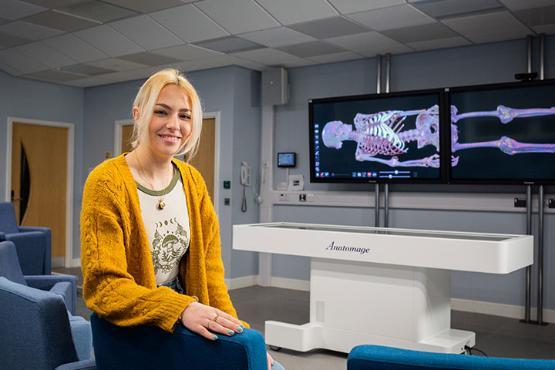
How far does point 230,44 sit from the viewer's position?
5.72m

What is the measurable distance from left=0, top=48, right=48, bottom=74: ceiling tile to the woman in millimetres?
5388

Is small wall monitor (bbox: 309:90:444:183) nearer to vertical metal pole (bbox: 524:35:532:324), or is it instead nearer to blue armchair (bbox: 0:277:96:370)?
vertical metal pole (bbox: 524:35:532:324)

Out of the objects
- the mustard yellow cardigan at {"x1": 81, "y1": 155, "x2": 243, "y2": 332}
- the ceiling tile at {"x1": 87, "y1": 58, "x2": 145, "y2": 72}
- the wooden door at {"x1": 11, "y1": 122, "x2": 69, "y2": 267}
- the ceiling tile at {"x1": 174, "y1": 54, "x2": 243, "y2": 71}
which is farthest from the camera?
the wooden door at {"x1": 11, "y1": 122, "x2": 69, "y2": 267}

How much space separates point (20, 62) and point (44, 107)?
1.14 metres

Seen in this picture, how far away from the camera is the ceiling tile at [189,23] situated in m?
4.87

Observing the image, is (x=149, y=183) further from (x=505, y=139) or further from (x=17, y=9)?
(x=505, y=139)

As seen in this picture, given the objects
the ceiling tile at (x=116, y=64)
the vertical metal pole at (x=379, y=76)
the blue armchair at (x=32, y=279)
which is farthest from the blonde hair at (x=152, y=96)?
the ceiling tile at (x=116, y=64)

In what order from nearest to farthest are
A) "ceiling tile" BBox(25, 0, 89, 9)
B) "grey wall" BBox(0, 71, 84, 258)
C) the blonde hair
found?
the blonde hair, "ceiling tile" BBox(25, 0, 89, 9), "grey wall" BBox(0, 71, 84, 258)

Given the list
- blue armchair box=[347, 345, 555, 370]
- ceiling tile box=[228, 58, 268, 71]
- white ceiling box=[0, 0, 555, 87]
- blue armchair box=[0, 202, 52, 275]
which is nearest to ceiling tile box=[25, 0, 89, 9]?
white ceiling box=[0, 0, 555, 87]

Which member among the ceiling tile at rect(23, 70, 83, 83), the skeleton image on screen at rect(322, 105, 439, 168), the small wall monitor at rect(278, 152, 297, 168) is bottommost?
the small wall monitor at rect(278, 152, 297, 168)

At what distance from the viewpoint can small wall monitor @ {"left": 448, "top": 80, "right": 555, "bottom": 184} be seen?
190 inches

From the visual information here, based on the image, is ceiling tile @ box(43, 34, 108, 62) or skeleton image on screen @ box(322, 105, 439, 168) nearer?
skeleton image on screen @ box(322, 105, 439, 168)

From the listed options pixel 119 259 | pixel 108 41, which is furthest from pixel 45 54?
pixel 119 259

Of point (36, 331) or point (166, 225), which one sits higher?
point (166, 225)
